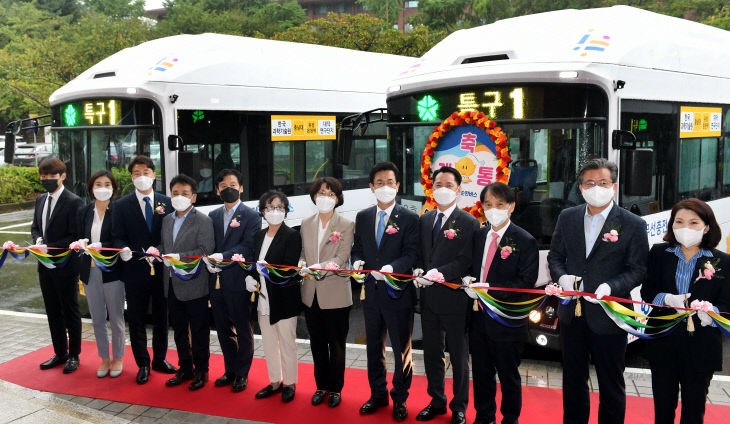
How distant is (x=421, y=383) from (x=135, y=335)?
2.78 metres

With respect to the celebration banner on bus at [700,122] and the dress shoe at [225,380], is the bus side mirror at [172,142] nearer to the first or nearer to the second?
the dress shoe at [225,380]

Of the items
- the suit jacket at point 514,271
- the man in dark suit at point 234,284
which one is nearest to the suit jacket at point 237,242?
the man in dark suit at point 234,284

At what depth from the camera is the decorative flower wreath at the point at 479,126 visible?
6242 mm

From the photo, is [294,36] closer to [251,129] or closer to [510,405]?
[251,129]

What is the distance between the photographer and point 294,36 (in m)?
29.0

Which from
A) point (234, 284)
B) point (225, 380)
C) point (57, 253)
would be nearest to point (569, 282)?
point (234, 284)

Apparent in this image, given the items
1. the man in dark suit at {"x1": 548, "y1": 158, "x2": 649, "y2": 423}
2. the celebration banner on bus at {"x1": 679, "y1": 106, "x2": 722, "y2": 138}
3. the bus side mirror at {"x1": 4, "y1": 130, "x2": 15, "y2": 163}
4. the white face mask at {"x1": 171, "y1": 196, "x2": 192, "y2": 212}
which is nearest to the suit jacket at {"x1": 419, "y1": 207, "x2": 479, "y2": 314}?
the man in dark suit at {"x1": 548, "y1": 158, "x2": 649, "y2": 423}

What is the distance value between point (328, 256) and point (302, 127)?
474 cm

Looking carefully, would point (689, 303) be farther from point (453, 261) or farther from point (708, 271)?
point (453, 261)

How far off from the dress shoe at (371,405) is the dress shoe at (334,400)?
0.85 ft

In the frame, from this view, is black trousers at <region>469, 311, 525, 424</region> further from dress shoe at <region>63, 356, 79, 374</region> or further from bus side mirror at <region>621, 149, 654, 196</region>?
dress shoe at <region>63, 356, 79, 374</region>

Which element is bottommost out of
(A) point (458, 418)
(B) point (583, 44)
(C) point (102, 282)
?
(A) point (458, 418)

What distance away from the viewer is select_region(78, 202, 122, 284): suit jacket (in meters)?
6.42

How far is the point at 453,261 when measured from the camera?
5176 mm
